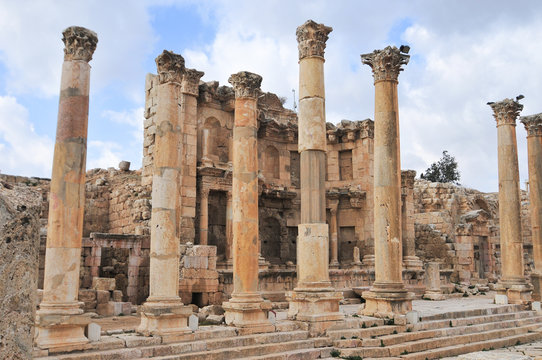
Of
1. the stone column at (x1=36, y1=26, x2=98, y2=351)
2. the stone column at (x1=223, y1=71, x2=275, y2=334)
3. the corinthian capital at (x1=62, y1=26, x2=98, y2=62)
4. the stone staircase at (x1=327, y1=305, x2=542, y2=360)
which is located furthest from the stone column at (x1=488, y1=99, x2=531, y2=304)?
the corinthian capital at (x1=62, y1=26, x2=98, y2=62)

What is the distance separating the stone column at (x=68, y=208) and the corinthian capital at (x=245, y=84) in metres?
3.94

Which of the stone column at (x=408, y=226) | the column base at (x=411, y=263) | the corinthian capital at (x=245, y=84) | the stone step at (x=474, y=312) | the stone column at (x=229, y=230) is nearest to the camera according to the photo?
the corinthian capital at (x=245, y=84)

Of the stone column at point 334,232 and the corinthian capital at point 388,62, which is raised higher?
the corinthian capital at point 388,62

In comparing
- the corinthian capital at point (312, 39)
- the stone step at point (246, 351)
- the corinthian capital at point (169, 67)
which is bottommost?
the stone step at point (246, 351)

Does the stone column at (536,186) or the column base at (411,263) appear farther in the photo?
the column base at (411,263)

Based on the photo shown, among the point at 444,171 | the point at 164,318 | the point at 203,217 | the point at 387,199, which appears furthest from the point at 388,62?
the point at 444,171

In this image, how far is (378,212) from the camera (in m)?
14.1

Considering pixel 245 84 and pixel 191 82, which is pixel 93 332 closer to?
pixel 245 84

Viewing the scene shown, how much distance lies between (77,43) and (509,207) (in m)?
15.6

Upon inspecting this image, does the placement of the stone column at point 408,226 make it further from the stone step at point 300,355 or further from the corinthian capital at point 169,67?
the corinthian capital at point 169,67

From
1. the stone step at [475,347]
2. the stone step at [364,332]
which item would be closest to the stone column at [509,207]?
the stone step at [475,347]

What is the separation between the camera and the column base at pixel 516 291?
1778 centimetres

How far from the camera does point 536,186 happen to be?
64.6ft

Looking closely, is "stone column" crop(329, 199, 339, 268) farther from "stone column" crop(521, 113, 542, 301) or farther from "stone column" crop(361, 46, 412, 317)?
"stone column" crop(361, 46, 412, 317)
